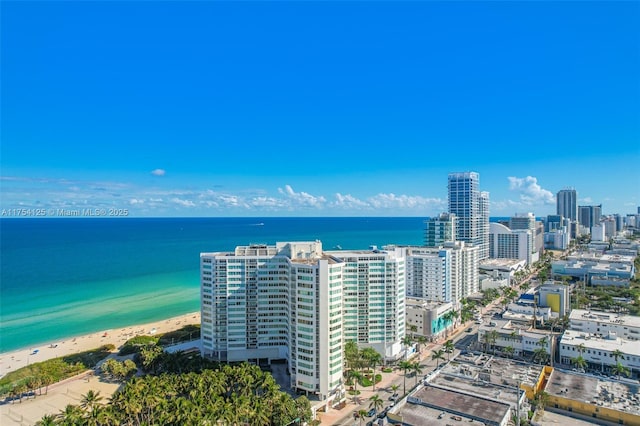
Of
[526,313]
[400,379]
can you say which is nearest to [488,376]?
[400,379]

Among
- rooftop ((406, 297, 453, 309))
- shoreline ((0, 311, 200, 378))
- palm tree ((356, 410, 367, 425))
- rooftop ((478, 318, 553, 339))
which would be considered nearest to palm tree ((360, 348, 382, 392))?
palm tree ((356, 410, 367, 425))

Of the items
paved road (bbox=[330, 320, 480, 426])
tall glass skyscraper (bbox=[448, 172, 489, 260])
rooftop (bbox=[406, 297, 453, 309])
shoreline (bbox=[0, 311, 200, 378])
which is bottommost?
shoreline (bbox=[0, 311, 200, 378])

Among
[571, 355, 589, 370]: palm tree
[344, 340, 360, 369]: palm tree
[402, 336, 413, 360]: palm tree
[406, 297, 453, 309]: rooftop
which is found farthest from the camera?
[406, 297, 453, 309]: rooftop

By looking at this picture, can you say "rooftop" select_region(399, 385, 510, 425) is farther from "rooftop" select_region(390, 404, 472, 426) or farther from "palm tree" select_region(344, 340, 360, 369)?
"palm tree" select_region(344, 340, 360, 369)

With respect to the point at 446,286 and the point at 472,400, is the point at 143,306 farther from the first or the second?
the point at 472,400

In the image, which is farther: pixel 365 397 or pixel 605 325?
pixel 605 325

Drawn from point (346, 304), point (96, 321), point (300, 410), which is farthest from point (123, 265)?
point (300, 410)

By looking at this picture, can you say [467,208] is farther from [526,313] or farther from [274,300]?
[274,300]

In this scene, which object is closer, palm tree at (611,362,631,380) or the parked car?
the parked car

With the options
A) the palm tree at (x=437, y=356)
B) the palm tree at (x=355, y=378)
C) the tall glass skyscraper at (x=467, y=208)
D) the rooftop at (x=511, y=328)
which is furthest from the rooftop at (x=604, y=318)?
the tall glass skyscraper at (x=467, y=208)
